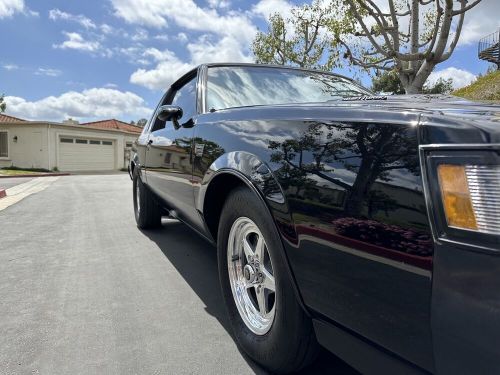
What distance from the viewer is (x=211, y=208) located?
107 inches

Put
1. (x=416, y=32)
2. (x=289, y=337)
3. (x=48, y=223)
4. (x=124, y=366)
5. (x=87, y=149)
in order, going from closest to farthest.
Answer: (x=289, y=337) → (x=124, y=366) → (x=48, y=223) → (x=416, y=32) → (x=87, y=149)

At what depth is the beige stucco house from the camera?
25609 mm

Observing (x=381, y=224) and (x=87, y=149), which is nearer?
(x=381, y=224)

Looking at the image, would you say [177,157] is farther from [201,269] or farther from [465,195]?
[465,195]

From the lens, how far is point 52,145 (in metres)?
25.8

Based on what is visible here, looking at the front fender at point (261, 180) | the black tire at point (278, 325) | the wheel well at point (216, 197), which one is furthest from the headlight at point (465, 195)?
the wheel well at point (216, 197)

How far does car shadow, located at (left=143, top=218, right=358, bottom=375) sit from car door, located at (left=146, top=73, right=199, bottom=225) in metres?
0.52

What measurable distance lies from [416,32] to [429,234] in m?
10.3

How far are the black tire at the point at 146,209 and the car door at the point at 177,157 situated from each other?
60cm

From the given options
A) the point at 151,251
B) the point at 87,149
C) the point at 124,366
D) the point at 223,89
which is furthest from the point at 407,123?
the point at 87,149

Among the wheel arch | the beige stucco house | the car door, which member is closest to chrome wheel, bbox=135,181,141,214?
the car door

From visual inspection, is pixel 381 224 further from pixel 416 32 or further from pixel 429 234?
pixel 416 32

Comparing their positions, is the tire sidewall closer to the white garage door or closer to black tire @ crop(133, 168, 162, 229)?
black tire @ crop(133, 168, 162, 229)

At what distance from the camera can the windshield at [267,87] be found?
10.5 feet
